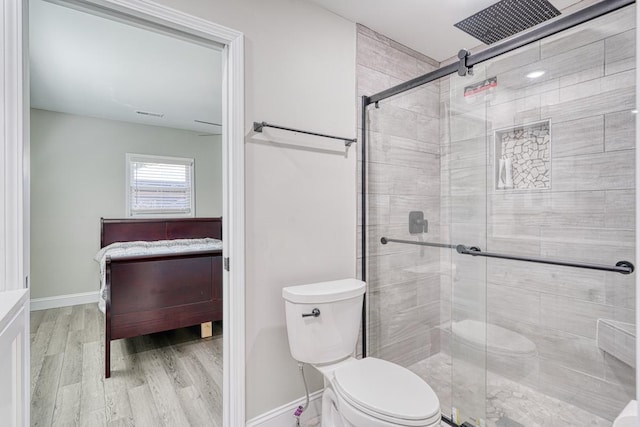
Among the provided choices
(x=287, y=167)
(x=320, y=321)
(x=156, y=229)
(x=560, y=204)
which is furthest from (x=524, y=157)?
(x=156, y=229)

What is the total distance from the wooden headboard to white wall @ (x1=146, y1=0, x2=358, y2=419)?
3.44 meters

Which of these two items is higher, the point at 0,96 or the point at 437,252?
the point at 0,96

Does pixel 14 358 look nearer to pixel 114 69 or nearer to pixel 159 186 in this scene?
pixel 114 69

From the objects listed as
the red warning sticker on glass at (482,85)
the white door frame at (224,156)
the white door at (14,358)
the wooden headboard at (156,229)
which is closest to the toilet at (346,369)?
the white door frame at (224,156)

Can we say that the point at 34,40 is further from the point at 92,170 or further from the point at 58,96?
the point at 92,170

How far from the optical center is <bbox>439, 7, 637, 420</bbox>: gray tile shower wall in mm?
1515

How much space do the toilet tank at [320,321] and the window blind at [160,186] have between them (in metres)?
3.88

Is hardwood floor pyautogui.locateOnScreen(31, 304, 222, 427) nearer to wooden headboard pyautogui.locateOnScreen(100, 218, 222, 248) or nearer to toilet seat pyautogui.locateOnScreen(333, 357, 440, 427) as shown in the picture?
toilet seat pyautogui.locateOnScreen(333, 357, 440, 427)

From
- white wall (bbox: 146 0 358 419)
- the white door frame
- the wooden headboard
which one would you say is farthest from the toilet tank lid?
the wooden headboard

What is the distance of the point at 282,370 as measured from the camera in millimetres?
1786

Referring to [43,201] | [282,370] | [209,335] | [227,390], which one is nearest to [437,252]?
[282,370]

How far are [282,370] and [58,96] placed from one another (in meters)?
3.89

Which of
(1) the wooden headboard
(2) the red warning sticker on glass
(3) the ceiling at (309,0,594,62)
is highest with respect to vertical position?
(3) the ceiling at (309,0,594,62)

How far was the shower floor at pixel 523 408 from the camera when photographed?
5.56 feet
